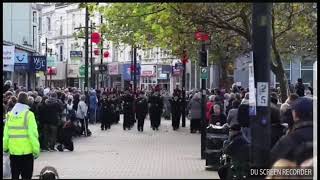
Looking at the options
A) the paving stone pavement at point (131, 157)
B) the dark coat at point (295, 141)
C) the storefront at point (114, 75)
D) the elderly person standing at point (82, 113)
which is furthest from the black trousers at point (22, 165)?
the storefront at point (114, 75)

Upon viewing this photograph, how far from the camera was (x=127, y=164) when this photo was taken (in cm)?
1596

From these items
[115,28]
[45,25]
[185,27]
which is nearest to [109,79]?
[45,25]

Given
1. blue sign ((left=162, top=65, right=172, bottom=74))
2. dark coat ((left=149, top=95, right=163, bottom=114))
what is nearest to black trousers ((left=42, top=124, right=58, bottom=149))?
dark coat ((left=149, top=95, right=163, bottom=114))

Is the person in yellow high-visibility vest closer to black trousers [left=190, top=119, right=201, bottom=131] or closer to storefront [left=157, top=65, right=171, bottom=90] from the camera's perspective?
black trousers [left=190, top=119, right=201, bottom=131]

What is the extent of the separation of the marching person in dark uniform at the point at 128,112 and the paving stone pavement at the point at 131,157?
218 cm

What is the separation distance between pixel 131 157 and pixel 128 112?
1030 centimetres

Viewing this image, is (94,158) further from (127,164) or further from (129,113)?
(129,113)

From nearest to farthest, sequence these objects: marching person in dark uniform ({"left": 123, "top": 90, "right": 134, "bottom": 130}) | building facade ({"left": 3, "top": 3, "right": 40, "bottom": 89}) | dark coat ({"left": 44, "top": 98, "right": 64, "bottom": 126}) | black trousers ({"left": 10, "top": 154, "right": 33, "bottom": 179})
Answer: black trousers ({"left": 10, "top": 154, "right": 33, "bottom": 179}), dark coat ({"left": 44, "top": 98, "right": 64, "bottom": 126}), marching person in dark uniform ({"left": 123, "top": 90, "right": 134, "bottom": 130}), building facade ({"left": 3, "top": 3, "right": 40, "bottom": 89})

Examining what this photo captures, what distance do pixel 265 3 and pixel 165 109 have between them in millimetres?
30463

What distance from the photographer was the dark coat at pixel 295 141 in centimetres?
511

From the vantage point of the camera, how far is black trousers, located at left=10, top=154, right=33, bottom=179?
426 inches

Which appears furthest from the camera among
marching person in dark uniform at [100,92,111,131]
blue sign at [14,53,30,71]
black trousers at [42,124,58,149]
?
blue sign at [14,53,30,71]

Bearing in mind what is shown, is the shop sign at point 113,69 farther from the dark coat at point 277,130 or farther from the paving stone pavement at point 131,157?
the dark coat at point 277,130

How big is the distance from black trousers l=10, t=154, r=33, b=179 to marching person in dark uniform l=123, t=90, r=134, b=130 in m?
16.7
